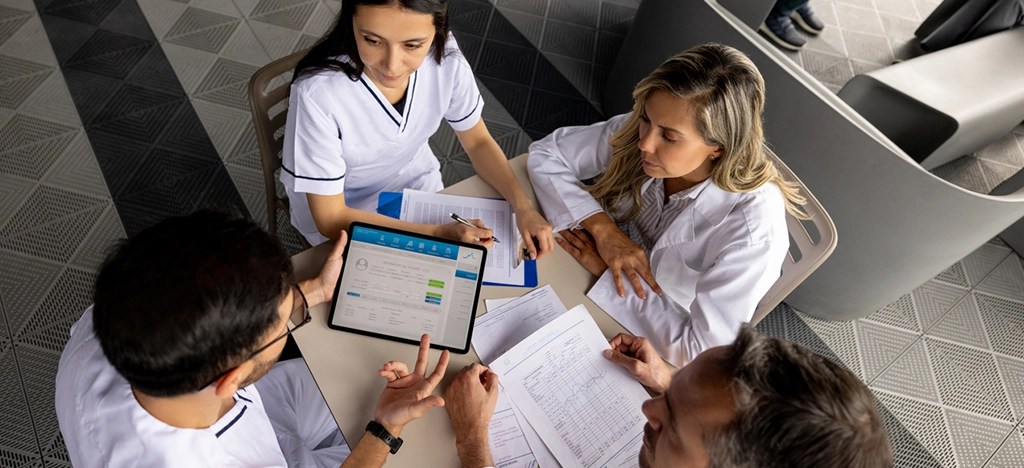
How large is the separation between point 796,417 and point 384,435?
0.73 m

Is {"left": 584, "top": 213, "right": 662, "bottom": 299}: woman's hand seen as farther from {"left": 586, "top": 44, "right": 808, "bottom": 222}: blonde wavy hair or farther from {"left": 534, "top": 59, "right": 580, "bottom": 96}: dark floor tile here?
{"left": 534, "top": 59, "right": 580, "bottom": 96}: dark floor tile

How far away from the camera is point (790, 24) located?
3.68 meters

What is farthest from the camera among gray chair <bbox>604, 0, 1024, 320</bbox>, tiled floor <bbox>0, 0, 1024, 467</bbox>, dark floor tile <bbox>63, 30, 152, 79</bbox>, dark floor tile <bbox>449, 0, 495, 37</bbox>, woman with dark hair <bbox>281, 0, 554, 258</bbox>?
dark floor tile <bbox>449, 0, 495, 37</bbox>

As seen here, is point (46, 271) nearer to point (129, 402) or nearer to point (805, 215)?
point (129, 402)

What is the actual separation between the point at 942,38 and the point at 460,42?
10.0 ft

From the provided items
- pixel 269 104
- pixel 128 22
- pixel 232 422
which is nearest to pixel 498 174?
pixel 269 104

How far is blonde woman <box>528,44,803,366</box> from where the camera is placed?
4.48ft

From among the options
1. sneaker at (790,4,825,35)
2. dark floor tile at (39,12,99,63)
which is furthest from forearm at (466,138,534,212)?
sneaker at (790,4,825,35)

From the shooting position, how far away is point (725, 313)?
139 centimetres

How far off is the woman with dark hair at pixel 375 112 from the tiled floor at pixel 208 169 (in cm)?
100

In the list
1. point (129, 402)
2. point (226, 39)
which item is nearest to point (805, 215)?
point (129, 402)

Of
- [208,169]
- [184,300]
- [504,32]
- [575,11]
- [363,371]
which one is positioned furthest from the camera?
[575,11]

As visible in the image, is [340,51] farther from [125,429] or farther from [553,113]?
[553,113]

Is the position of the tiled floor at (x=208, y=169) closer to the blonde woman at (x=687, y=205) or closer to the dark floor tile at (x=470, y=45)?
the dark floor tile at (x=470, y=45)
